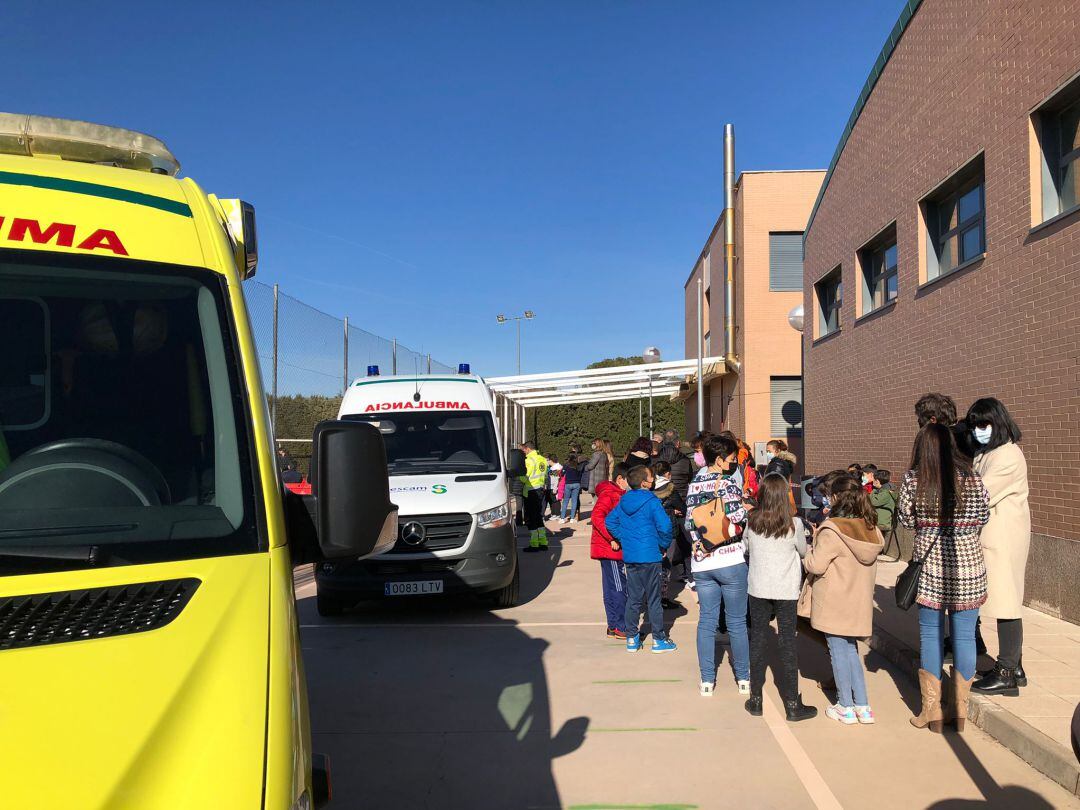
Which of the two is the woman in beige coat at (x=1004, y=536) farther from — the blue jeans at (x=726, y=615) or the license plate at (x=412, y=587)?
the license plate at (x=412, y=587)

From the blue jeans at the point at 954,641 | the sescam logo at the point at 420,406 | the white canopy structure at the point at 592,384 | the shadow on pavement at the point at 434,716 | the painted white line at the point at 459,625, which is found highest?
the white canopy structure at the point at 592,384

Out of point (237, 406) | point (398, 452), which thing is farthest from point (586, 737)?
point (398, 452)

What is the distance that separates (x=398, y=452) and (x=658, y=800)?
5.81 meters

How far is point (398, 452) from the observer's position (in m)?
9.62

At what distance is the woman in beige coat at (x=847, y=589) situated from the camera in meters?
5.51

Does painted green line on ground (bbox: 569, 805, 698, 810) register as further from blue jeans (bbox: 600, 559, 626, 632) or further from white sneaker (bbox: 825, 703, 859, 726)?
blue jeans (bbox: 600, 559, 626, 632)

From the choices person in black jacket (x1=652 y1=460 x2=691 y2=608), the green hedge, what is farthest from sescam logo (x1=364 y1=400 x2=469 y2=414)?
the green hedge

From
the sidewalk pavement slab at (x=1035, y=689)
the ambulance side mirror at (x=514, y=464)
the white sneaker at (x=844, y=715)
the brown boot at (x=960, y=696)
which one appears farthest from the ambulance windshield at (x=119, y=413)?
the ambulance side mirror at (x=514, y=464)

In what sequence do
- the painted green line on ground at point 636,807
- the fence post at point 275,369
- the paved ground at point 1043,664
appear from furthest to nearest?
the fence post at point 275,369, the paved ground at point 1043,664, the painted green line on ground at point 636,807

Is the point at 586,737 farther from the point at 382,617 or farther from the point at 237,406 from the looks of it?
the point at 382,617

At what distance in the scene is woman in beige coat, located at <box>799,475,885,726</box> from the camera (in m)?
5.51

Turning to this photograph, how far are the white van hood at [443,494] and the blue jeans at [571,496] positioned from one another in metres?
11.3

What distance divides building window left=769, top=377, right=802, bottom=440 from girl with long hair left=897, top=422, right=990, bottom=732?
19.5 m

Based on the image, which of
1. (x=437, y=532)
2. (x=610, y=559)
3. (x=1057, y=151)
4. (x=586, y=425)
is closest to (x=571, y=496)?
(x=437, y=532)
